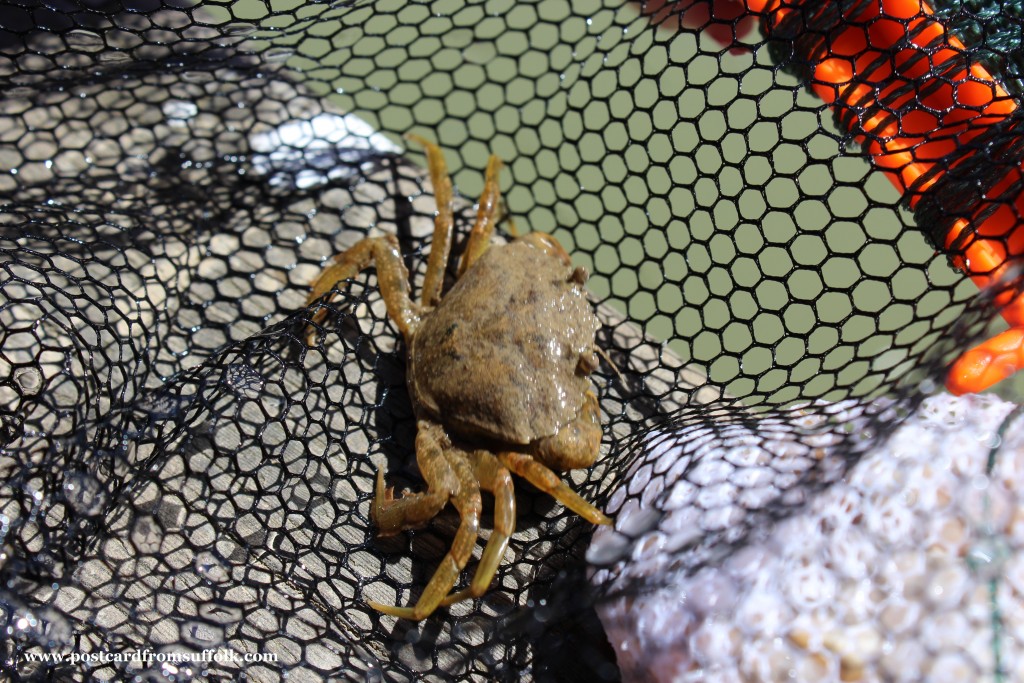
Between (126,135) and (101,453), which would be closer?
(101,453)

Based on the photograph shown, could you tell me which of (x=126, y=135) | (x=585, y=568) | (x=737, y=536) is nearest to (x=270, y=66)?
(x=126, y=135)

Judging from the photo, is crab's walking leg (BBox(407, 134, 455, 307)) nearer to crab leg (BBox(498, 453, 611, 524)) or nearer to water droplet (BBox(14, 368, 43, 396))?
crab leg (BBox(498, 453, 611, 524))

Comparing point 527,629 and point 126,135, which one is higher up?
point 527,629

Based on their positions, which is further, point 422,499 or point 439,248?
point 439,248

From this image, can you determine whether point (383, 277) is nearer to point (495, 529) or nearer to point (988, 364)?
point (495, 529)

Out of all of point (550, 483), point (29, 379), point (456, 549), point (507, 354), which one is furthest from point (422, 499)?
point (29, 379)

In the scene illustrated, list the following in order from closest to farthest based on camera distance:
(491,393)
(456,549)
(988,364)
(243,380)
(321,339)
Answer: (988,364), (456,549), (491,393), (243,380), (321,339)

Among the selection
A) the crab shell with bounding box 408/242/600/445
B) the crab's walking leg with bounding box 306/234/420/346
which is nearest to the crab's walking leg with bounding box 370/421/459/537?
the crab shell with bounding box 408/242/600/445

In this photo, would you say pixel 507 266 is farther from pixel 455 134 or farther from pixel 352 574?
pixel 455 134
